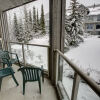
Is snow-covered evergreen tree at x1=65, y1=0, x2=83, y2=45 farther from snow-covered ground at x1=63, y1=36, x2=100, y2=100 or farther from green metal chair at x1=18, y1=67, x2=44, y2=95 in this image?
green metal chair at x1=18, y1=67, x2=44, y2=95

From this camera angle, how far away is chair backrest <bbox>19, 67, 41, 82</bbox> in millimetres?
1980

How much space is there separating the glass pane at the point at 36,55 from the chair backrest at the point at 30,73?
80cm

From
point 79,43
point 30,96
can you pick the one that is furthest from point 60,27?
point 30,96

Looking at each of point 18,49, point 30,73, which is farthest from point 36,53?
point 30,73

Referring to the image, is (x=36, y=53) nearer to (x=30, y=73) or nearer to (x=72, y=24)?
(x=30, y=73)

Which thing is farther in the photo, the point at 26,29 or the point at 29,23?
the point at 26,29

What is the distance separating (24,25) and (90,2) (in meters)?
3.22

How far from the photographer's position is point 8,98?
1.93 meters

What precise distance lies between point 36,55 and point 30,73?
118 cm

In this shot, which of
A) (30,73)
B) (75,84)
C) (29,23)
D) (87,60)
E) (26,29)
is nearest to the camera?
(75,84)

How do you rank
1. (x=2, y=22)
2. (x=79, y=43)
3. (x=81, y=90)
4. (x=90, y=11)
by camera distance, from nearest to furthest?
1. (x=81, y=90)
2. (x=90, y=11)
3. (x=79, y=43)
4. (x=2, y=22)

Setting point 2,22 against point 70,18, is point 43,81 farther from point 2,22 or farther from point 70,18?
point 2,22

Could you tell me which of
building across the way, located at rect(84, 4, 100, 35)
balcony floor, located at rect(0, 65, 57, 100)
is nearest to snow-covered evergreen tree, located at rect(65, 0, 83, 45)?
building across the way, located at rect(84, 4, 100, 35)

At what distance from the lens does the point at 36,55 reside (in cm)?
313
